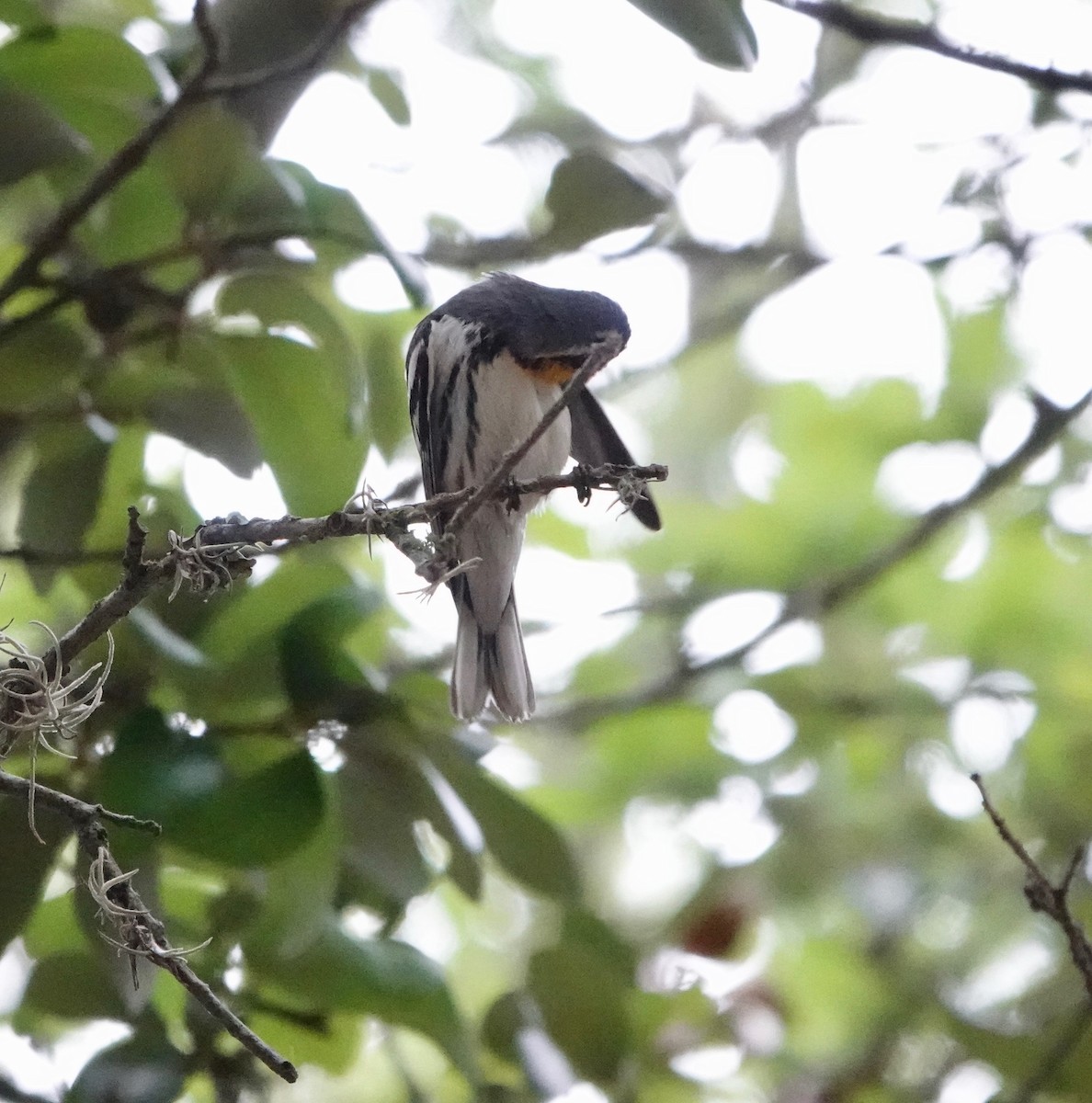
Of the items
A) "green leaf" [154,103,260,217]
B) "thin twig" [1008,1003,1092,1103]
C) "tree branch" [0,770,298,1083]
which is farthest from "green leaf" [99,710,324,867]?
"thin twig" [1008,1003,1092,1103]

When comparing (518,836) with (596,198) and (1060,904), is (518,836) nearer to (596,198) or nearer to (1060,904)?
(1060,904)

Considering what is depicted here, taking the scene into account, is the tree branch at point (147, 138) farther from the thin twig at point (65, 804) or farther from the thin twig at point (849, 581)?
the thin twig at point (849, 581)

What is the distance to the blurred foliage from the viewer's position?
1761 millimetres

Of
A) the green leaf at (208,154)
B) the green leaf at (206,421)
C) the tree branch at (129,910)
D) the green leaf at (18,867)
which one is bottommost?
the green leaf at (18,867)

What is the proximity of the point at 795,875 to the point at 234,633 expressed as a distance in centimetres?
163

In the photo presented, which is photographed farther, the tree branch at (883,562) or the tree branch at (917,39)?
the tree branch at (883,562)

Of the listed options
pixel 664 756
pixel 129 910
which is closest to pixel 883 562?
pixel 664 756

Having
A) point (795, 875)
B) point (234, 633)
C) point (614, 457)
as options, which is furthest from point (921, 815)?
point (234, 633)

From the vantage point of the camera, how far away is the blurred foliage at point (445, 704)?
69.3 inches

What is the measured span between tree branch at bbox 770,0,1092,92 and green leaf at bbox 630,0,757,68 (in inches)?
10.6

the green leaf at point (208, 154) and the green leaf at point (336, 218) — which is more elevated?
the green leaf at point (208, 154)

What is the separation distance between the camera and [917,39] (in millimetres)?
1895

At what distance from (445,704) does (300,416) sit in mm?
434

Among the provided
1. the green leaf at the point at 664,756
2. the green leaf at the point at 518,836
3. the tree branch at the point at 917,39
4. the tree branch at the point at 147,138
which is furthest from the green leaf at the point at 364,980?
the tree branch at the point at 917,39
